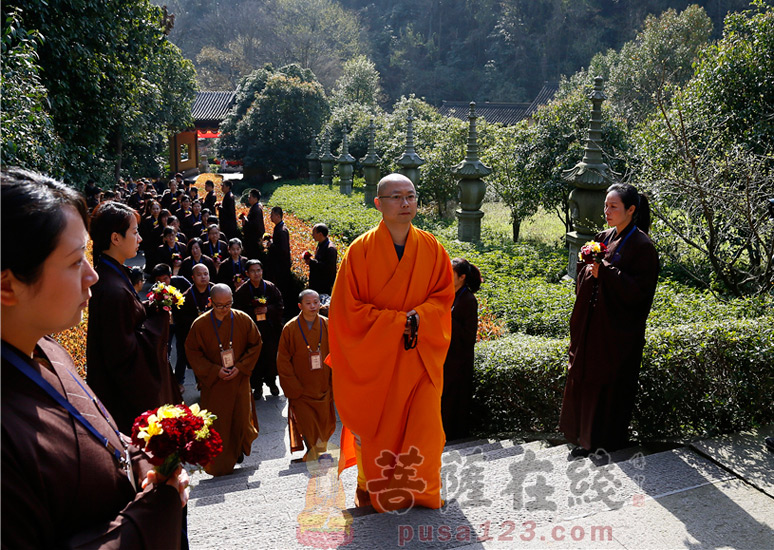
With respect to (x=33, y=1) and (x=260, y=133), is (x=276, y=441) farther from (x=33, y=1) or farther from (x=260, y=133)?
(x=260, y=133)

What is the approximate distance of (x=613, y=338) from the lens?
4344mm

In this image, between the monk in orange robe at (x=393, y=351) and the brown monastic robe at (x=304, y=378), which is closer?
the monk in orange robe at (x=393, y=351)

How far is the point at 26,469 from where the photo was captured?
1427 millimetres

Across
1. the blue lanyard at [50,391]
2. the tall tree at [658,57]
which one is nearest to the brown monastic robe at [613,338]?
the blue lanyard at [50,391]

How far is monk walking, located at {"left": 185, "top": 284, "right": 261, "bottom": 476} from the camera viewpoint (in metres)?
5.69

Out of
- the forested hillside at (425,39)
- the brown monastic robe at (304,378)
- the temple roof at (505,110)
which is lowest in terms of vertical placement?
the brown monastic robe at (304,378)

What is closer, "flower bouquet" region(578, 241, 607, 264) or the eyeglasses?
the eyeglasses

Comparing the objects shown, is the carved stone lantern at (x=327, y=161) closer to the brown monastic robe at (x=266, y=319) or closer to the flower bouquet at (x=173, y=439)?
the brown monastic robe at (x=266, y=319)

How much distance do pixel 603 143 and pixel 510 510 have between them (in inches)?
387

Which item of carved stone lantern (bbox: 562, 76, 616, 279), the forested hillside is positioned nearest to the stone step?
carved stone lantern (bbox: 562, 76, 616, 279)

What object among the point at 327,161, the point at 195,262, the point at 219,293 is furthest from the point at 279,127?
the point at 219,293

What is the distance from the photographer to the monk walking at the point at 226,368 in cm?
569

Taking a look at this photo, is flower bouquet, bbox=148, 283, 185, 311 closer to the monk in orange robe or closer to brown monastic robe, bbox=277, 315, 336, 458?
the monk in orange robe

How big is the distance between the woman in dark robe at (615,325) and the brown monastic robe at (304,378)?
2.48m
